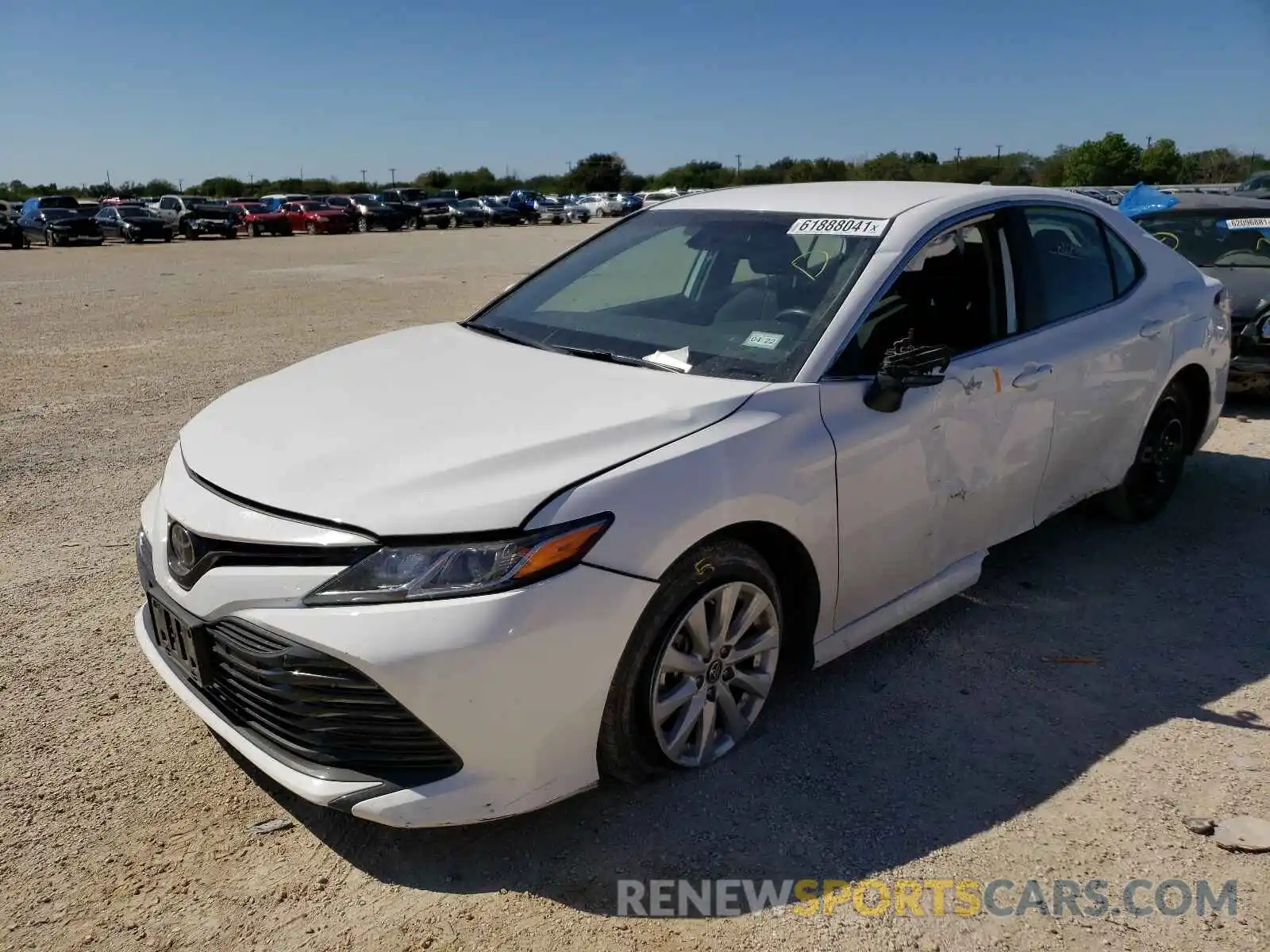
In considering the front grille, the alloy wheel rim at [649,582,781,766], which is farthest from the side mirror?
the front grille

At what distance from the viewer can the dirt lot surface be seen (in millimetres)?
2480

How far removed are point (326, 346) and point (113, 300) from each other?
720cm

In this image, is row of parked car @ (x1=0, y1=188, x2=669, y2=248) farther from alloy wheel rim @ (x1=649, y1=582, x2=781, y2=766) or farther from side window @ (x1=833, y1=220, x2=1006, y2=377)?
alloy wheel rim @ (x1=649, y1=582, x2=781, y2=766)

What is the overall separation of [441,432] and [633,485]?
59 centimetres

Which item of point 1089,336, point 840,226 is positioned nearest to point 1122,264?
point 1089,336

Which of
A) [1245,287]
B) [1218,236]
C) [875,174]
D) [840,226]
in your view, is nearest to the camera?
[840,226]

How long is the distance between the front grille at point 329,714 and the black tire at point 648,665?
46 cm

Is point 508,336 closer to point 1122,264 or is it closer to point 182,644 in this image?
point 182,644

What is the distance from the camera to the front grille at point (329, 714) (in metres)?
2.41

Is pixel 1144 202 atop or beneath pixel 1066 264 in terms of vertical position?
atop

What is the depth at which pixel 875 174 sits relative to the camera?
3453cm

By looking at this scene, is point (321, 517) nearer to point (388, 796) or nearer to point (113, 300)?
point (388, 796)

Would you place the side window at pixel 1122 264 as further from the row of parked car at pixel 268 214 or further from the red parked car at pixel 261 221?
the red parked car at pixel 261 221

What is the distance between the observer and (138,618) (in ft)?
10.5
